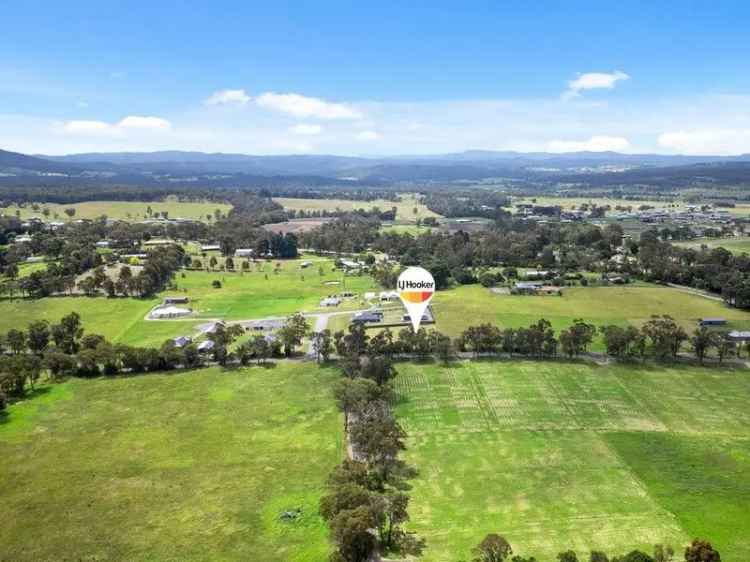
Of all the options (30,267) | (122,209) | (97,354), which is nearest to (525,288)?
(97,354)

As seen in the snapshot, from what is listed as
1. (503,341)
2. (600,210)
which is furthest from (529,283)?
(600,210)

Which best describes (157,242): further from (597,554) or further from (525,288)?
(597,554)

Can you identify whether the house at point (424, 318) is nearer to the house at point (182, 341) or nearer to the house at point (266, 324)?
the house at point (266, 324)

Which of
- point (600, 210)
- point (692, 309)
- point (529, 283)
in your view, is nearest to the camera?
point (692, 309)

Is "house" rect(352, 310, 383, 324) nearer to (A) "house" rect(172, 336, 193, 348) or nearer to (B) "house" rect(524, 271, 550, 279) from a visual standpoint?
(A) "house" rect(172, 336, 193, 348)

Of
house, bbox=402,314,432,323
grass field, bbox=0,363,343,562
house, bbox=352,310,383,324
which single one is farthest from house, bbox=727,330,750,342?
grass field, bbox=0,363,343,562

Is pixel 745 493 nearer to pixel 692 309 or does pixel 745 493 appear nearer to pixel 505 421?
pixel 505 421
